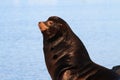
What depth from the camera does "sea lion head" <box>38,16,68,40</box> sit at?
3.89 meters

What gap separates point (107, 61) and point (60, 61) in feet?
17.4

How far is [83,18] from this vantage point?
17234mm

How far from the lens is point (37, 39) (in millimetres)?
12430

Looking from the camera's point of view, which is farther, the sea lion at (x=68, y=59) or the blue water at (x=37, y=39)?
the blue water at (x=37, y=39)

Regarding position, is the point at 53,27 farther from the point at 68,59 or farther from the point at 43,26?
the point at 68,59

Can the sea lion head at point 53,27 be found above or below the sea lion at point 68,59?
above

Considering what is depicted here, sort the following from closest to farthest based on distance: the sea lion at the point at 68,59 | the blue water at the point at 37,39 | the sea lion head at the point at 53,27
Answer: the sea lion at the point at 68,59, the sea lion head at the point at 53,27, the blue water at the point at 37,39

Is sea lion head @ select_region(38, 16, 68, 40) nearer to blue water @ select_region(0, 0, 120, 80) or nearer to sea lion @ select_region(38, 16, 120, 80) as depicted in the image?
sea lion @ select_region(38, 16, 120, 80)

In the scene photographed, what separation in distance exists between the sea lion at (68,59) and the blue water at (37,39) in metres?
4.10

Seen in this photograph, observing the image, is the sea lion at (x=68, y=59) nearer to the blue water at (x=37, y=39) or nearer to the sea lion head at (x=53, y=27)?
the sea lion head at (x=53, y=27)

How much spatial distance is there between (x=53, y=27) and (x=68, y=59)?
29cm

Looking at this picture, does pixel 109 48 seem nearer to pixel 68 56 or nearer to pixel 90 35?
pixel 90 35

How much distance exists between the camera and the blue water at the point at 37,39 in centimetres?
879

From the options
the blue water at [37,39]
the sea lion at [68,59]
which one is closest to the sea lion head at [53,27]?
the sea lion at [68,59]
